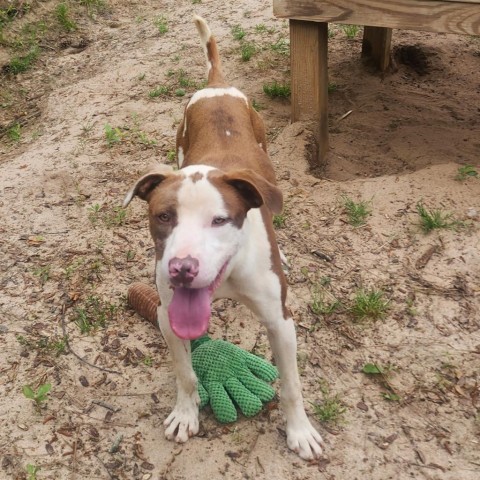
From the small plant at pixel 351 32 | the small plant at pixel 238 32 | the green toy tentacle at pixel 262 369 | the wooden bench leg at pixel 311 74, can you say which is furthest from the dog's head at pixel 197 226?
the small plant at pixel 351 32

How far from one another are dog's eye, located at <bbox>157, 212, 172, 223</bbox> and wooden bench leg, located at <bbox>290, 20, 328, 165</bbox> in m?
2.76

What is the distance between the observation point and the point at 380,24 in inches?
167

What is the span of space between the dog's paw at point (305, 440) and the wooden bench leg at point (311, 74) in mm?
2567

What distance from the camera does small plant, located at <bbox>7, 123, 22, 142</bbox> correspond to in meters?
5.72

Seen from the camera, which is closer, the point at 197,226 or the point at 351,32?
the point at 197,226

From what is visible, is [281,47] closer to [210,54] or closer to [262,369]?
[210,54]

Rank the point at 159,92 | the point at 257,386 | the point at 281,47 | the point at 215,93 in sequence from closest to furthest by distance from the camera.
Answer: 1. the point at 257,386
2. the point at 215,93
3. the point at 159,92
4. the point at 281,47

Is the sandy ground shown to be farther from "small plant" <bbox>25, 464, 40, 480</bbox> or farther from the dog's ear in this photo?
the dog's ear

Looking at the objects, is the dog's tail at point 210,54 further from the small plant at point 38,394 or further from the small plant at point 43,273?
the small plant at point 38,394

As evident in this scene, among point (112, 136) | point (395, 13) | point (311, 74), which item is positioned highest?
point (395, 13)

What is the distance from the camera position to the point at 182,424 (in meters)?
2.97

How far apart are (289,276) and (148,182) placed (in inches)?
60.7

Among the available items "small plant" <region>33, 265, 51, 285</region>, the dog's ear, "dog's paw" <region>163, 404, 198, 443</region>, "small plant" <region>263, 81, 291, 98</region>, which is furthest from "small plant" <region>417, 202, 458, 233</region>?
"small plant" <region>33, 265, 51, 285</region>

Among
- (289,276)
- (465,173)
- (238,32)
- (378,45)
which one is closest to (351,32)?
(378,45)
